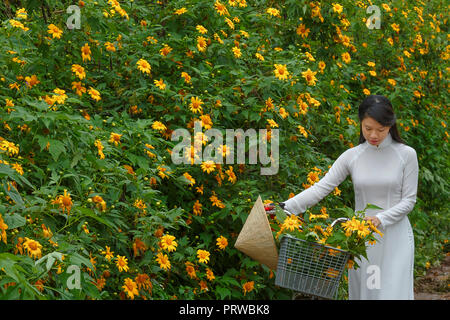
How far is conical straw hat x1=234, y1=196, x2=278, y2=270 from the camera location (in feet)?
10.4

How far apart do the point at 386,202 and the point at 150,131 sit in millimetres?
Answer: 1414

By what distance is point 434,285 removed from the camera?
21.4 feet

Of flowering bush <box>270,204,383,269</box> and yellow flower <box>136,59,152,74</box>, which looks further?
yellow flower <box>136,59,152,74</box>

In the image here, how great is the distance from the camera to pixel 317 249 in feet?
10.1

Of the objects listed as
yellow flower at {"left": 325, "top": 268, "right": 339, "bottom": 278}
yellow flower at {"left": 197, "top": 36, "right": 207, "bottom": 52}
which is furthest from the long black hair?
yellow flower at {"left": 197, "top": 36, "right": 207, "bottom": 52}

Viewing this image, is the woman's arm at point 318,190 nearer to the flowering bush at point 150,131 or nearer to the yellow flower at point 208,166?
the flowering bush at point 150,131

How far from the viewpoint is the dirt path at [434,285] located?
242 inches

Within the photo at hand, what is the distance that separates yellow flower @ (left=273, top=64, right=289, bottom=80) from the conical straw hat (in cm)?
163

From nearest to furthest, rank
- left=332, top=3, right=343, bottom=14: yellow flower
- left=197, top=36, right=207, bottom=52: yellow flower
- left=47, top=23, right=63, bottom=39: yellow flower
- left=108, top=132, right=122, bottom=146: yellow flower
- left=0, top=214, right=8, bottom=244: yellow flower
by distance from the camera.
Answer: left=0, top=214, right=8, bottom=244: yellow flower
left=108, top=132, right=122, bottom=146: yellow flower
left=47, top=23, right=63, bottom=39: yellow flower
left=197, top=36, right=207, bottom=52: yellow flower
left=332, top=3, right=343, bottom=14: yellow flower

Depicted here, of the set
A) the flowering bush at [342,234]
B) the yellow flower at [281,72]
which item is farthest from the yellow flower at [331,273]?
the yellow flower at [281,72]

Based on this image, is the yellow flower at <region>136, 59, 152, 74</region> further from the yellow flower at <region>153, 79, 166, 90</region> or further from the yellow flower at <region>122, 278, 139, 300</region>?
the yellow flower at <region>122, 278, 139, 300</region>

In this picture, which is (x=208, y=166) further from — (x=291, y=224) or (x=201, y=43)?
(x=291, y=224)

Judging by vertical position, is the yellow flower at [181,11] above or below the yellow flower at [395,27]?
below

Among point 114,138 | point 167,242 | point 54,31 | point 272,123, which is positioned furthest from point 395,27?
point 167,242
